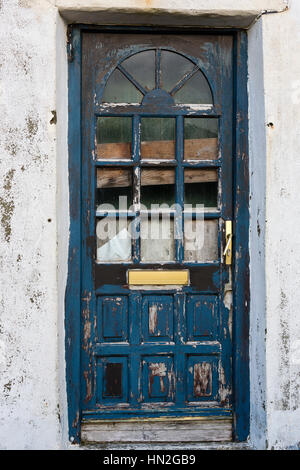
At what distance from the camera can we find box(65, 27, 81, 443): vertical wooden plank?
3.16m

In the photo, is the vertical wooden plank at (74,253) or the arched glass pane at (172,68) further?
the arched glass pane at (172,68)

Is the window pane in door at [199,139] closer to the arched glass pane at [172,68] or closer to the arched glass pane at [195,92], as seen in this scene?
the arched glass pane at [195,92]

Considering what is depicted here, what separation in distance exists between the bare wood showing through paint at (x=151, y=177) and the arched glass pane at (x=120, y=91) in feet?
1.58

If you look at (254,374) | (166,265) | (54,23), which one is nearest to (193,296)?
(166,265)

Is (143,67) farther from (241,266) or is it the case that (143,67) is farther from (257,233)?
(241,266)

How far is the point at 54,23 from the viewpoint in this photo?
291 centimetres

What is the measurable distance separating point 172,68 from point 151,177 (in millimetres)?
769

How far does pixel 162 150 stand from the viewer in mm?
3279

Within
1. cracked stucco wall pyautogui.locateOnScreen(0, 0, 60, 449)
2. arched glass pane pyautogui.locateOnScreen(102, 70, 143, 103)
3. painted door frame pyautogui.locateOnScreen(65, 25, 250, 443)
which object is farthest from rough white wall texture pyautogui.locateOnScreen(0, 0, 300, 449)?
arched glass pane pyautogui.locateOnScreen(102, 70, 143, 103)

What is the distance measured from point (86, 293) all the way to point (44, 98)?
1305 mm

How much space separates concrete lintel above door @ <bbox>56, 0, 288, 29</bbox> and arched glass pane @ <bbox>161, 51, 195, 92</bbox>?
0.25 metres

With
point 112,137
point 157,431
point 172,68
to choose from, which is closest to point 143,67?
point 172,68

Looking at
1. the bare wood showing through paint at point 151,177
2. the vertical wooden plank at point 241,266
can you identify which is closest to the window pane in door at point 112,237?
the bare wood showing through paint at point 151,177

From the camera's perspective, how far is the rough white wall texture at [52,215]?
9.59 ft
